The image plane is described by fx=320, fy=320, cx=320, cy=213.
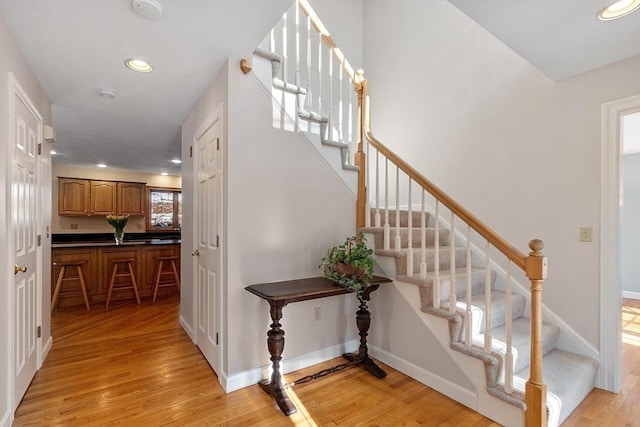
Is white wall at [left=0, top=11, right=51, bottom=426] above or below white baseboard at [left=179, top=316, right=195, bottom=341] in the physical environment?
above

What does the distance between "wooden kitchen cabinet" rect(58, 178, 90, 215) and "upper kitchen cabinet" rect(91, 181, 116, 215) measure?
0.09m

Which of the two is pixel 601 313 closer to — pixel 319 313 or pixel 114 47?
pixel 319 313

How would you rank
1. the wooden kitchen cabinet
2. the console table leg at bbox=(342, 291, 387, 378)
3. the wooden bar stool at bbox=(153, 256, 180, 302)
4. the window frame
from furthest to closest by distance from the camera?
the window frame, the wooden kitchen cabinet, the wooden bar stool at bbox=(153, 256, 180, 302), the console table leg at bbox=(342, 291, 387, 378)

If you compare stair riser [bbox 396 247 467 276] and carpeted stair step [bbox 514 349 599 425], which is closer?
carpeted stair step [bbox 514 349 599 425]

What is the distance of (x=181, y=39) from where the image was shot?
2.00 meters

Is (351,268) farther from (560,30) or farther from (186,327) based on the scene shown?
(186,327)

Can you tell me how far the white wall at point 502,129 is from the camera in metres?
2.42

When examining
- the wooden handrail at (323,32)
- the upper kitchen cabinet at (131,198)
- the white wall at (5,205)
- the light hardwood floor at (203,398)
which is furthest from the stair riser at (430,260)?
the upper kitchen cabinet at (131,198)

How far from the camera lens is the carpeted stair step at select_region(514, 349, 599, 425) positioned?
1.88m

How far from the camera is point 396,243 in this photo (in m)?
2.65

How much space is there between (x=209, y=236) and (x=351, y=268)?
1.25 meters

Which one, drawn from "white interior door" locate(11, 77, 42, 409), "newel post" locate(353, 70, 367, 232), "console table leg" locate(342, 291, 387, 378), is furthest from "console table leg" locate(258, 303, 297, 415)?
"white interior door" locate(11, 77, 42, 409)

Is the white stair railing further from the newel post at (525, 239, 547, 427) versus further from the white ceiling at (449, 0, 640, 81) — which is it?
the white ceiling at (449, 0, 640, 81)

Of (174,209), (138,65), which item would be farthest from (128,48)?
(174,209)
